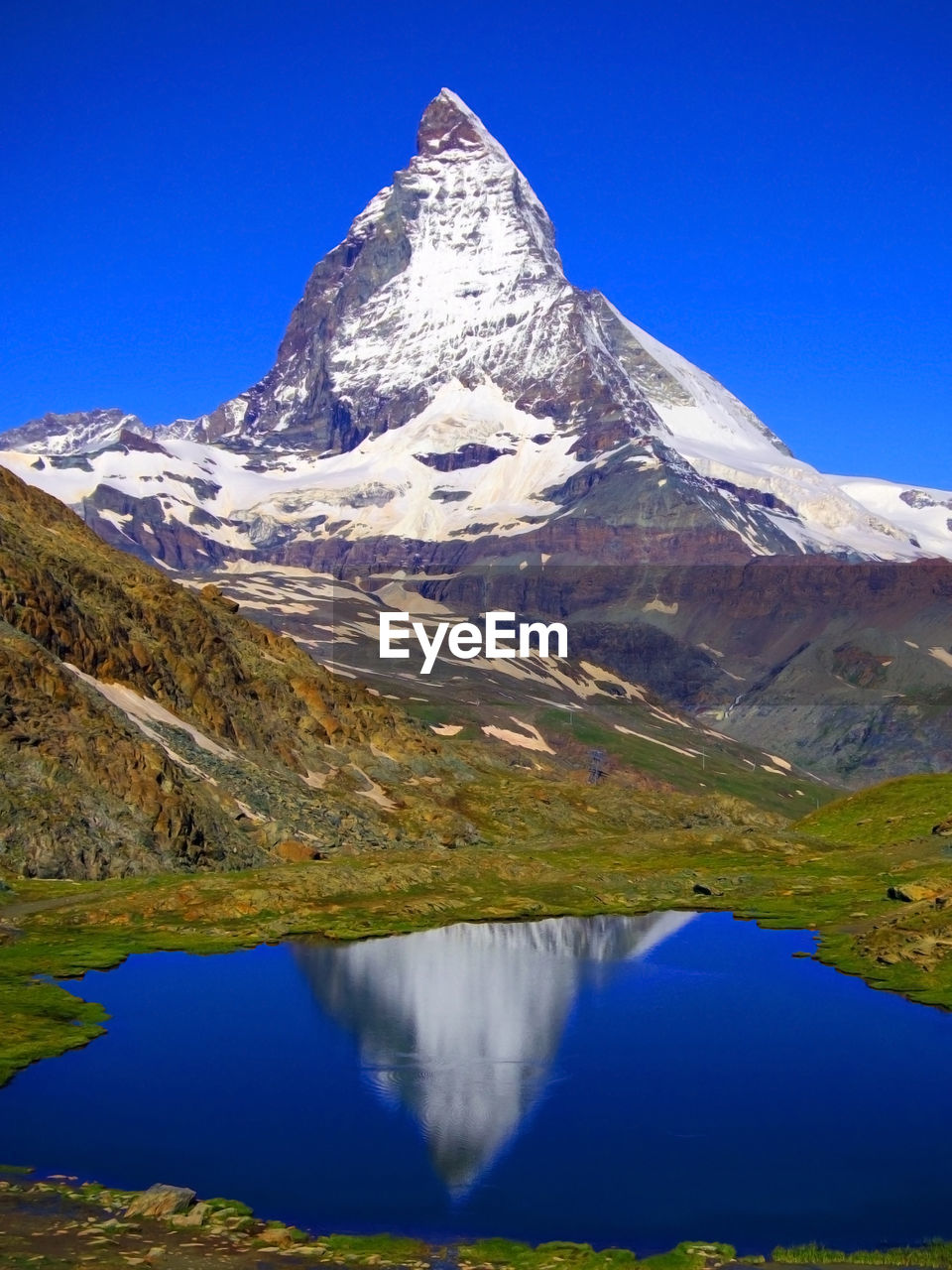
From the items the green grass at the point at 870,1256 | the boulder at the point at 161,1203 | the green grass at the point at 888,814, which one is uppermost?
the green grass at the point at 888,814

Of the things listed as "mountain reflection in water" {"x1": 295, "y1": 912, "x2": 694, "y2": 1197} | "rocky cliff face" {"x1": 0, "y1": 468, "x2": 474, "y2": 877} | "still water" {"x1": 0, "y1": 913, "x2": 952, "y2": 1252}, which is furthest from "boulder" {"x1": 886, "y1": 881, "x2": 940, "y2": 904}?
"rocky cliff face" {"x1": 0, "y1": 468, "x2": 474, "y2": 877}

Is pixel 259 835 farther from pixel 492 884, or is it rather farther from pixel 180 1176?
pixel 180 1176

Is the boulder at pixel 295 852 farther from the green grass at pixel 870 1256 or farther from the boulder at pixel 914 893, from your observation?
the green grass at pixel 870 1256

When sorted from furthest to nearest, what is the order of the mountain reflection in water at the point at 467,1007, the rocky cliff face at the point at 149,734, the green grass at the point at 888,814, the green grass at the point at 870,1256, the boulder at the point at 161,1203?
the green grass at the point at 888,814, the rocky cliff face at the point at 149,734, the mountain reflection in water at the point at 467,1007, the boulder at the point at 161,1203, the green grass at the point at 870,1256

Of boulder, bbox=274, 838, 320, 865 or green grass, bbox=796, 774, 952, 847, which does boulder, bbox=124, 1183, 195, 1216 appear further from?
green grass, bbox=796, 774, 952, 847

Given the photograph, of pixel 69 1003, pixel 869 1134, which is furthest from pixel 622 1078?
pixel 69 1003

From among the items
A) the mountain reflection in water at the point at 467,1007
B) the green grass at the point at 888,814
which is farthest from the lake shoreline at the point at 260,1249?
the green grass at the point at 888,814
